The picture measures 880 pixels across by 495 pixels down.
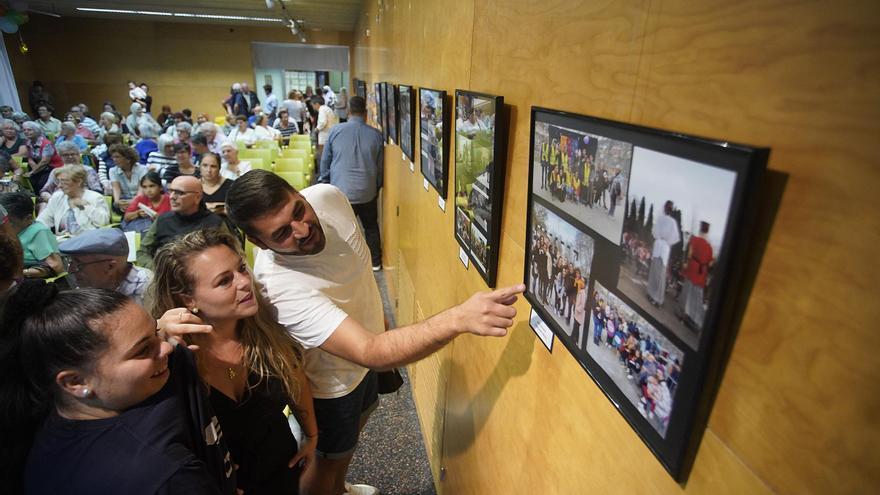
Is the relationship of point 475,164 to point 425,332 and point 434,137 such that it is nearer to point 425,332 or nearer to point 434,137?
point 425,332

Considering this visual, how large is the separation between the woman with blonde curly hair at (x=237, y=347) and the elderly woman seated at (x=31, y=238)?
2.43 metres

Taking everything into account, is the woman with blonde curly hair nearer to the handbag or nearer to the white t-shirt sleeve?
the white t-shirt sleeve

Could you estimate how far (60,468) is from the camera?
992mm

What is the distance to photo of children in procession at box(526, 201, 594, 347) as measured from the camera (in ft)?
2.83

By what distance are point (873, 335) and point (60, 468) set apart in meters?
1.45

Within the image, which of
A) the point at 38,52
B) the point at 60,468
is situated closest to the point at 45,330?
the point at 60,468

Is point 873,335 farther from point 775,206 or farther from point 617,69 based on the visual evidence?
point 617,69

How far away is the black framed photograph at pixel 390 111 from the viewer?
4.01 meters

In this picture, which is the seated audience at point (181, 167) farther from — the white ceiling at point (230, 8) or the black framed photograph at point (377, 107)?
the white ceiling at point (230, 8)

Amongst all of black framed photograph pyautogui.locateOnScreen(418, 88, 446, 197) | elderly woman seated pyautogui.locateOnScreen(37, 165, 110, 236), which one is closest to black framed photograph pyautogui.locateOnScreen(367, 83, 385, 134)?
black framed photograph pyautogui.locateOnScreen(418, 88, 446, 197)

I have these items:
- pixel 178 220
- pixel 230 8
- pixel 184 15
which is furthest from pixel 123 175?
pixel 184 15

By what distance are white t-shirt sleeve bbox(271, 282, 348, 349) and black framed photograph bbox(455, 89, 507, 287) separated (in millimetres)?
529

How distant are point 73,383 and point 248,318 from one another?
0.63 m

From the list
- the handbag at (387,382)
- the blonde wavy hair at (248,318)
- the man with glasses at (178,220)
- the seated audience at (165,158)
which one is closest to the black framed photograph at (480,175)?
the blonde wavy hair at (248,318)
